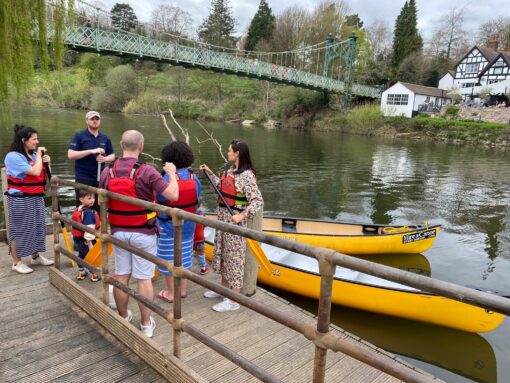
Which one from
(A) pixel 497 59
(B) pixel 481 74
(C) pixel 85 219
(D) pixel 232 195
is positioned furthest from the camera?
(B) pixel 481 74

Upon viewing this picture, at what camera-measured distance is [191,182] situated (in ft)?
11.4

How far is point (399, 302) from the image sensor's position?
525 centimetres

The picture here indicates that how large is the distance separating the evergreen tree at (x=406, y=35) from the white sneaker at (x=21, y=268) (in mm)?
51880

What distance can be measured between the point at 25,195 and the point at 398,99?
4259 cm

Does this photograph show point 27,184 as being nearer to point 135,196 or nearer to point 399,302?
point 135,196

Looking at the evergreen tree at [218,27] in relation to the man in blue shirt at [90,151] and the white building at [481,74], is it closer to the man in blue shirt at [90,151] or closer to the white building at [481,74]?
the white building at [481,74]

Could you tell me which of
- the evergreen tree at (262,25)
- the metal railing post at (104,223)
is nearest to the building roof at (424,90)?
the evergreen tree at (262,25)

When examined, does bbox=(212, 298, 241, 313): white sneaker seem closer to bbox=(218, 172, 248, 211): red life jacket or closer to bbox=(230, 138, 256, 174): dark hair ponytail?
bbox=(218, 172, 248, 211): red life jacket

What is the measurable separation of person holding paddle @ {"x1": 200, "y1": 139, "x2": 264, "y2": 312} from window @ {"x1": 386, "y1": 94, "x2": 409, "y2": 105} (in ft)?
136

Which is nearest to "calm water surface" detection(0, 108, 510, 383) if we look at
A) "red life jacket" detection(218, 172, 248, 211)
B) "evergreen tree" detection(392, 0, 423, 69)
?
"red life jacket" detection(218, 172, 248, 211)

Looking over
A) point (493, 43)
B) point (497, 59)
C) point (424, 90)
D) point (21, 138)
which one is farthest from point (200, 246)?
point (493, 43)

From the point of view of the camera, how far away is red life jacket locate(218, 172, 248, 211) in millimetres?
3701

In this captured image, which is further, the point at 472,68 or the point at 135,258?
the point at 472,68

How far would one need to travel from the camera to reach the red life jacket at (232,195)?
370 cm
